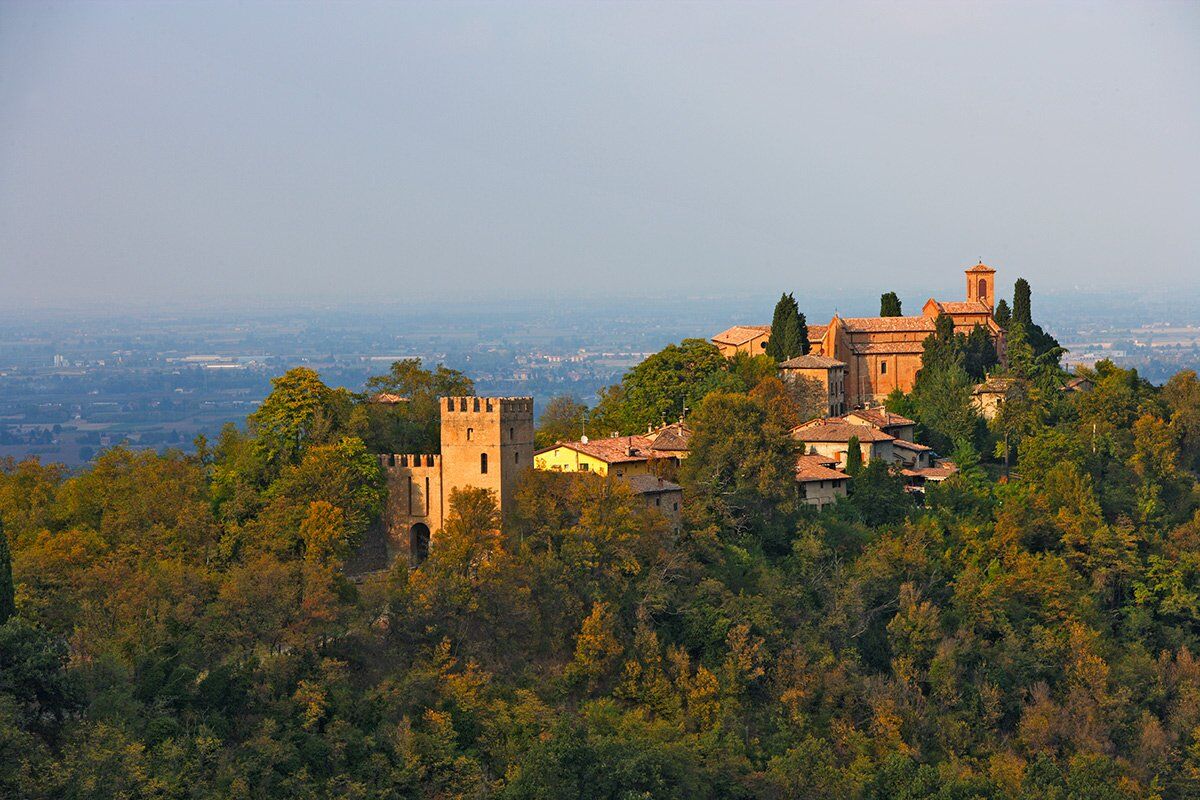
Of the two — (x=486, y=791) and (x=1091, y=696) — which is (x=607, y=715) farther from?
(x=1091, y=696)

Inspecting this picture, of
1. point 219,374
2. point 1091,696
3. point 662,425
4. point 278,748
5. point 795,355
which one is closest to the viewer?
point 278,748

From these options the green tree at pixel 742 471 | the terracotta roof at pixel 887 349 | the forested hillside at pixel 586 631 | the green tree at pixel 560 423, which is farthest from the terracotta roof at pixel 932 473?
the green tree at pixel 560 423

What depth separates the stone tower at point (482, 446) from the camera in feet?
130

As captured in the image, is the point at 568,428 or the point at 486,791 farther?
the point at 568,428

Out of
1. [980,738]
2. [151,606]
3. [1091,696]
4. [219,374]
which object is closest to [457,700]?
[151,606]

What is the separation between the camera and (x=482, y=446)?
3981cm

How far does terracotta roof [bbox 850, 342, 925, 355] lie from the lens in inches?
2429

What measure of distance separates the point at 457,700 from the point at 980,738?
1364 centimetres

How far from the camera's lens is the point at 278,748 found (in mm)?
32875

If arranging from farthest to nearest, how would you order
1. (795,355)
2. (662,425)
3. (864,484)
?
(795,355), (662,425), (864,484)

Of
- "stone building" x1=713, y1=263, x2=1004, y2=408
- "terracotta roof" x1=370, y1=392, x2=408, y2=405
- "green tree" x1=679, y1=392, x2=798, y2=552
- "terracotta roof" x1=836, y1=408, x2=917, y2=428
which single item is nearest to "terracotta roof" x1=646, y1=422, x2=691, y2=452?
"green tree" x1=679, y1=392, x2=798, y2=552

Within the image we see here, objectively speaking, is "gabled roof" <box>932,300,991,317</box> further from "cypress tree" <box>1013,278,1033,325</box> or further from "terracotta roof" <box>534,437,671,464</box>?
"terracotta roof" <box>534,437,671,464</box>

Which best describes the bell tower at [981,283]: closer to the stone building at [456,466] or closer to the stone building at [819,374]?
the stone building at [819,374]

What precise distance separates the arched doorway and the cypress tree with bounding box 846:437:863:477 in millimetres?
13969
